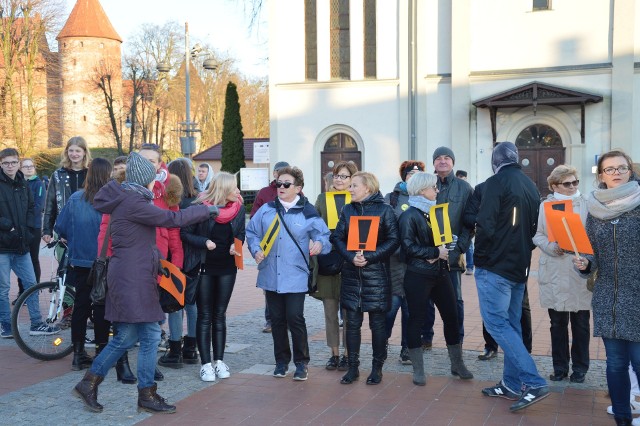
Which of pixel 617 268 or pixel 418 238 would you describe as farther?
pixel 418 238

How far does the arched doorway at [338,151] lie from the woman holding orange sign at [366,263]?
18663mm

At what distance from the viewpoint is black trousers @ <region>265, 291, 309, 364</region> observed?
660 cm

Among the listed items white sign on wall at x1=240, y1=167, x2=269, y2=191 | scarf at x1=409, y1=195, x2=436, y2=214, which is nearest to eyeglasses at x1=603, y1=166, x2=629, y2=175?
scarf at x1=409, y1=195, x2=436, y2=214

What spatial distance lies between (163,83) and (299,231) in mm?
49993

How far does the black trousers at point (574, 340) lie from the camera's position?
6.41 m

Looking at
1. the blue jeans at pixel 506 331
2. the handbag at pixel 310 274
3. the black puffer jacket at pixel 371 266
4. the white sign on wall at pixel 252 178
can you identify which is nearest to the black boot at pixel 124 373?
the handbag at pixel 310 274

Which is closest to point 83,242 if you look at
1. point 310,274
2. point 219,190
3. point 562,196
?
point 219,190

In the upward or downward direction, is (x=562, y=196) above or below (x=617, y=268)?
above

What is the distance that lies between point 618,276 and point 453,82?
19.2 metres

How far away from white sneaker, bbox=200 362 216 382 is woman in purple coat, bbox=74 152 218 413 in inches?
34.3

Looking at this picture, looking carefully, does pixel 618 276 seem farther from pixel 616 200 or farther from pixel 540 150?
pixel 540 150

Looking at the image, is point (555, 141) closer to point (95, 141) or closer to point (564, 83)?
point (564, 83)

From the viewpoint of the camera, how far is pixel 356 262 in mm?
6340

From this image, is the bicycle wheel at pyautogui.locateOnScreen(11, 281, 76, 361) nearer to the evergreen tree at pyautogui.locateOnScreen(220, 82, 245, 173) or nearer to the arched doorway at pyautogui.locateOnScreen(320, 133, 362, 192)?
the arched doorway at pyautogui.locateOnScreen(320, 133, 362, 192)
